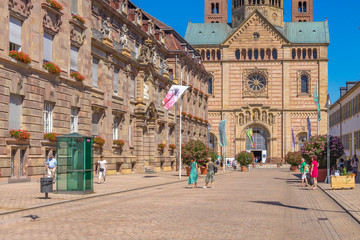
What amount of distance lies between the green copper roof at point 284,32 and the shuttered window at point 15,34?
70.8 m

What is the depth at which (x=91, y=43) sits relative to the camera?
118 feet

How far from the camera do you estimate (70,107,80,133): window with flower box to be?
32.9 m

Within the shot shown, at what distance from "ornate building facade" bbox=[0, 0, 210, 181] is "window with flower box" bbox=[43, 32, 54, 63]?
55 millimetres

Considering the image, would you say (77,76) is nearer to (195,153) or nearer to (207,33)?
(195,153)

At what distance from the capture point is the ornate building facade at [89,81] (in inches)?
1035

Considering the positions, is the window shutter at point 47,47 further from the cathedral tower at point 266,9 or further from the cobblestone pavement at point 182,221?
the cathedral tower at point 266,9

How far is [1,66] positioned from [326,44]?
248 feet

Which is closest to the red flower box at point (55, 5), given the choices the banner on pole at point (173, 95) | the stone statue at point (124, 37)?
the banner on pole at point (173, 95)

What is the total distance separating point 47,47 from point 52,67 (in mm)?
1254

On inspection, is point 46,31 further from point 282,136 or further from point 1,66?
point 282,136

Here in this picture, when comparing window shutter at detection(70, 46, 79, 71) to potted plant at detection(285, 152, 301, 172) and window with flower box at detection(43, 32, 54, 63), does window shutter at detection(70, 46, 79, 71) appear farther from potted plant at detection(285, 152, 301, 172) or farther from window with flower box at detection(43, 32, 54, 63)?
potted plant at detection(285, 152, 301, 172)

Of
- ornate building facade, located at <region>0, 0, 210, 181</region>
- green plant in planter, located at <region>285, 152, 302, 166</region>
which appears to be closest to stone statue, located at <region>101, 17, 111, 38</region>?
ornate building facade, located at <region>0, 0, 210, 181</region>

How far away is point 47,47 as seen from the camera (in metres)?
29.6

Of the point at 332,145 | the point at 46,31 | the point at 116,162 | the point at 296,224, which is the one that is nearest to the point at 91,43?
the point at 46,31
